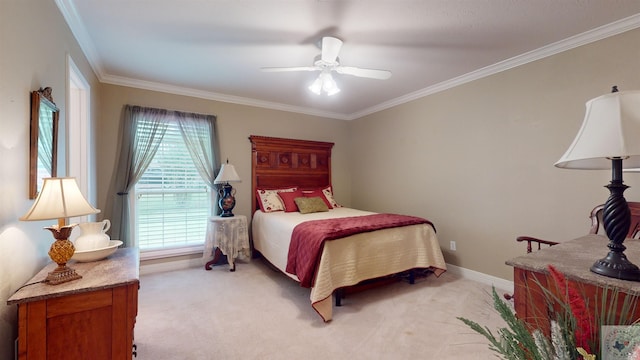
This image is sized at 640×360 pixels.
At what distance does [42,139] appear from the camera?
157 cm

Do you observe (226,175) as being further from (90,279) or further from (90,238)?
(90,279)

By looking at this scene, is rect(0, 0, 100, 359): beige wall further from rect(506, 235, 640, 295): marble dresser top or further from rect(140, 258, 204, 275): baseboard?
rect(506, 235, 640, 295): marble dresser top

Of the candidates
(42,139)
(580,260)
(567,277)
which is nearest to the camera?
(567,277)

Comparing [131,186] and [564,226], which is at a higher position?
[131,186]

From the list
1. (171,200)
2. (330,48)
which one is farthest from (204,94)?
(330,48)

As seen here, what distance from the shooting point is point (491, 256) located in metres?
3.10

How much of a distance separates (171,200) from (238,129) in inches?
53.6

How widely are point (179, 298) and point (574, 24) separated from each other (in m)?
4.30

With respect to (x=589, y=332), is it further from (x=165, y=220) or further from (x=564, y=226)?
(x=165, y=220)

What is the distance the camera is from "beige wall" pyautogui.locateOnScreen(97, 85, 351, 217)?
3.34 metres

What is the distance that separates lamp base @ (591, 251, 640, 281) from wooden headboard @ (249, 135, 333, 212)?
376cm

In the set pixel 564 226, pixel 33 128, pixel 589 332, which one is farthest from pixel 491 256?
pixel 33 128

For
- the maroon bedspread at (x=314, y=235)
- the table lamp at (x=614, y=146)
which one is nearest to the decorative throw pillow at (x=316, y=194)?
the maroon bedspread at (x=314, y=235)

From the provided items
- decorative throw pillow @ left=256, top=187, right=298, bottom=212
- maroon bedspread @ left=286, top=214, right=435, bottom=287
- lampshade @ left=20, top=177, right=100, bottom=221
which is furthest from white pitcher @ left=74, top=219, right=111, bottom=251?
decorative throw pillow @ left=256, top=187, right=298, bottom=212
